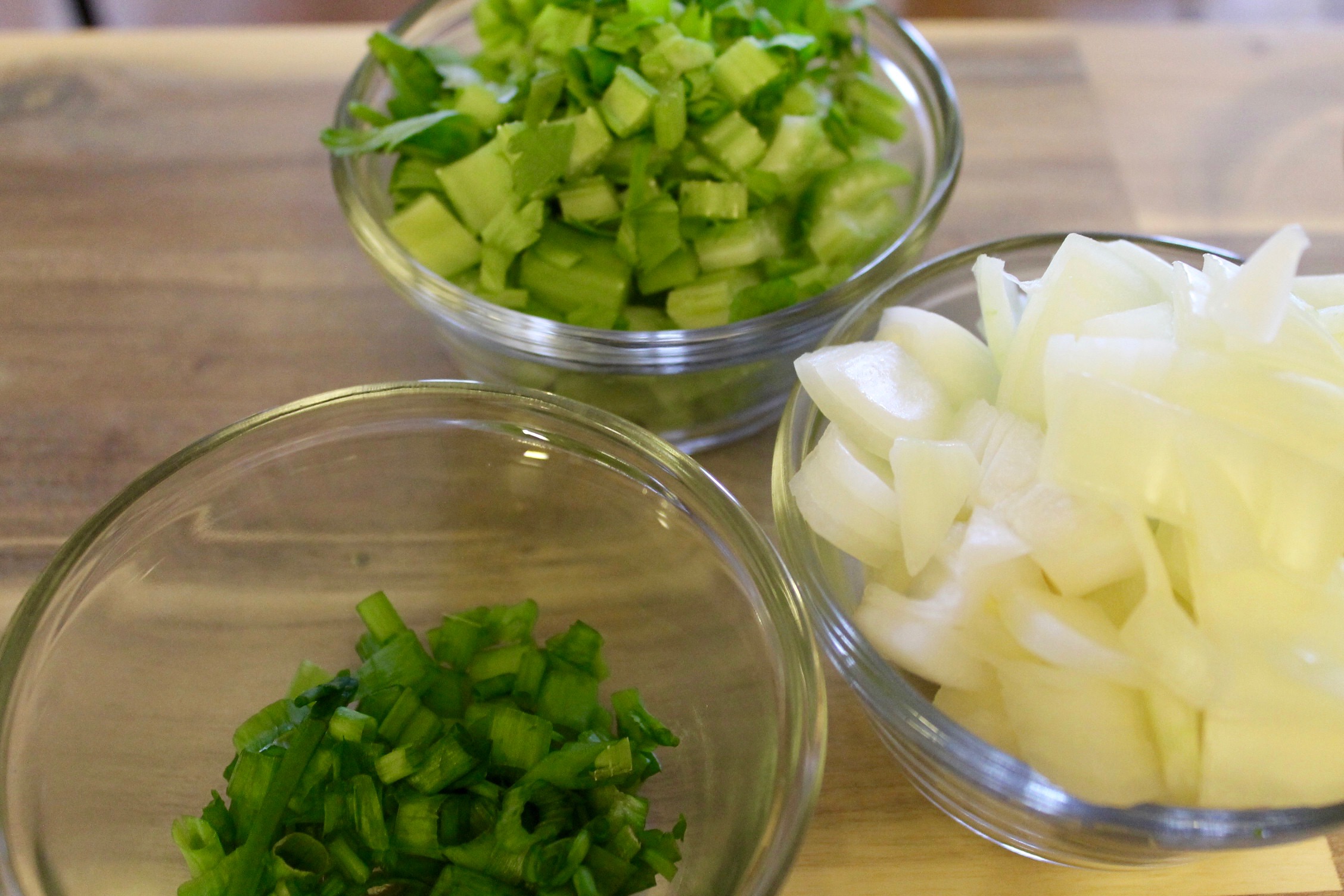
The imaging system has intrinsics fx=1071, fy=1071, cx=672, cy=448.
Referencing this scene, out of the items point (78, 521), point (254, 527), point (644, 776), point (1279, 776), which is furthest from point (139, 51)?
point (1279, 776)

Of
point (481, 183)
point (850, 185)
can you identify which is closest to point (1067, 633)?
point (850, 185)

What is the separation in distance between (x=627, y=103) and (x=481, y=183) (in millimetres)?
148

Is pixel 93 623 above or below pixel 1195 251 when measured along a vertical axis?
below

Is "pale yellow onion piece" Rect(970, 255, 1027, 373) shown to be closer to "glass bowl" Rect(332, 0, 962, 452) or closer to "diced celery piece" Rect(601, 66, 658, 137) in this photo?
"glass bowl" Rect(332, 0, 962, 452)

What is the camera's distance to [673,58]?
0.93 m

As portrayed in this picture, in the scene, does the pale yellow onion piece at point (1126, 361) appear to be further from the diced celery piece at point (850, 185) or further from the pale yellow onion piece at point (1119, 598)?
the diced celery piece at point (850, 185)

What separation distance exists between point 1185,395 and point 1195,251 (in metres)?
0.28

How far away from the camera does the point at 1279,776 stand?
0.63 metres

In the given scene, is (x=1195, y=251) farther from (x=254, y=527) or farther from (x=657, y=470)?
(x=254, y=527)

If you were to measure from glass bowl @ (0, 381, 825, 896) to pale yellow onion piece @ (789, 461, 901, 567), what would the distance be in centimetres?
5

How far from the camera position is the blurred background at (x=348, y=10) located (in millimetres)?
2004

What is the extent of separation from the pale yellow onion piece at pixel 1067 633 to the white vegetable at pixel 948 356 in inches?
7.1

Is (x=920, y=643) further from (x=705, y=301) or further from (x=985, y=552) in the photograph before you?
(x=705, y=301)

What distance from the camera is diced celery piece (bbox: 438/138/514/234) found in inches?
37.0
